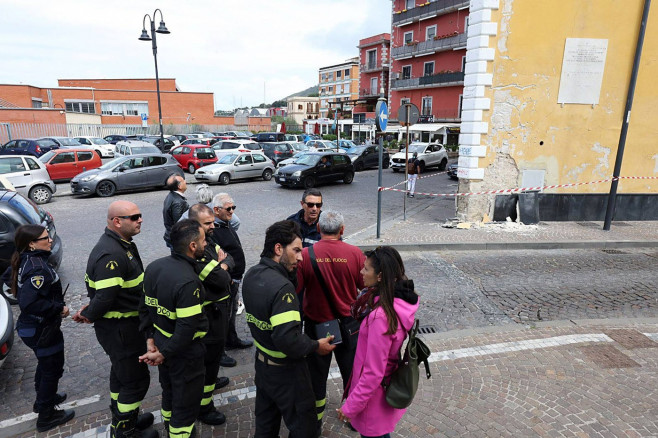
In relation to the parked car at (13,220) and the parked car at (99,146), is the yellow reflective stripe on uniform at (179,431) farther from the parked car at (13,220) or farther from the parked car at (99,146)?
the parked car at (99,146)

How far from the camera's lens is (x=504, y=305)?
19.3ft

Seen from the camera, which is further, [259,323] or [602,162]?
[602,162]

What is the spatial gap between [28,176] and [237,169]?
774cm

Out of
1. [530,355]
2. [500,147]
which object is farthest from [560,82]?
[530,355]

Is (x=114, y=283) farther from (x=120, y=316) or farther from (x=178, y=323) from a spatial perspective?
(x=178, y=323)

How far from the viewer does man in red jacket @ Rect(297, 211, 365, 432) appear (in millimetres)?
3145

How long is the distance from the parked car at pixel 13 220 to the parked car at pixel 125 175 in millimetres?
7046

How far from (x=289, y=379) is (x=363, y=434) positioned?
605mm

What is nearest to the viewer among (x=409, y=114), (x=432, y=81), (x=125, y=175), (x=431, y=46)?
(x=409, y=114)

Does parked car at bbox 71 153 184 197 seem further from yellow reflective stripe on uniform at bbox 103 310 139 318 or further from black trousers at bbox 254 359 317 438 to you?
black trousers at bbox 254 359 317 438

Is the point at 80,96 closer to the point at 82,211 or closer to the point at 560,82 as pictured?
the point at 82,211

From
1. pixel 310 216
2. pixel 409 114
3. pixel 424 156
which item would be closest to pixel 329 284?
pixel 310 216

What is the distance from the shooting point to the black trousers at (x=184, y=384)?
2.89 meters

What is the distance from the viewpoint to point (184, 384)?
2.89 m
